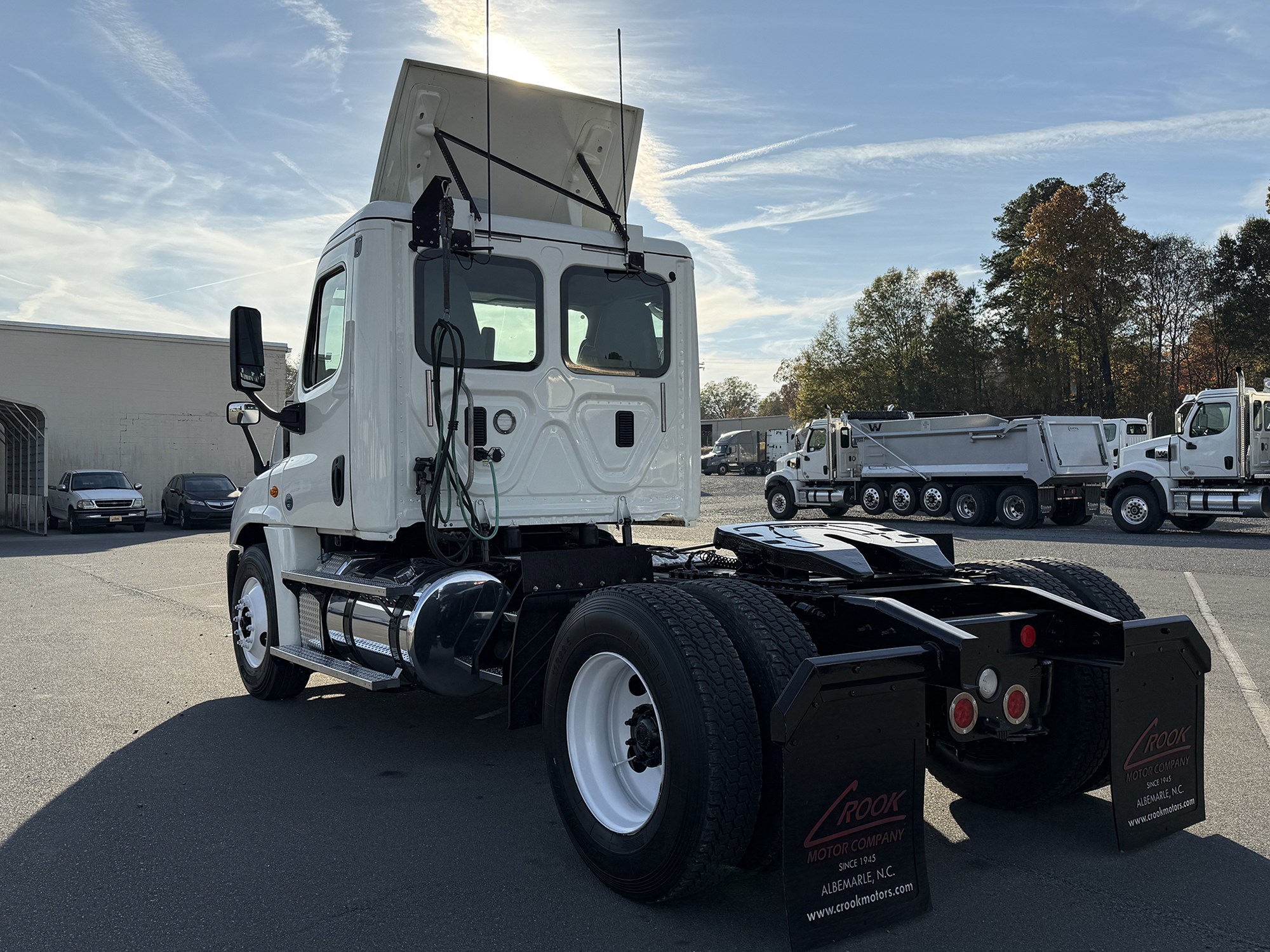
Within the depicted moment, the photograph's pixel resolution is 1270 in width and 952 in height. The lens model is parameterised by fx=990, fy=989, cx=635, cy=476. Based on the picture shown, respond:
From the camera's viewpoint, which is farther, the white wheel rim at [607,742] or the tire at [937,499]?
the tire at [937,499]

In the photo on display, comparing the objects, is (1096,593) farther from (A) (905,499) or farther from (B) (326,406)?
(A) (905,499)

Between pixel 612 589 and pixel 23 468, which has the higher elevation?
pixel 23 468

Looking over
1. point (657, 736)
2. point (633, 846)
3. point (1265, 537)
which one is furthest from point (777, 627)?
point (1265, 537)

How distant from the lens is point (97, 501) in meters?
24.6

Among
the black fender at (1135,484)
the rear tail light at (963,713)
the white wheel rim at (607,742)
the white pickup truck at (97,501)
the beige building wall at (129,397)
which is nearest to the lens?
the rear tail light at (963,713)

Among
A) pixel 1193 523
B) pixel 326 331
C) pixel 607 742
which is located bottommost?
pixel 1193 523

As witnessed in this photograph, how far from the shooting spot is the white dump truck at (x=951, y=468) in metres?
22.1

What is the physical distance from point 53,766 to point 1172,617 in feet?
17.4

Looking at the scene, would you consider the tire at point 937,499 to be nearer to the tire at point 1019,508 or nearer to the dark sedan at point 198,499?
the tire at point 1019,508

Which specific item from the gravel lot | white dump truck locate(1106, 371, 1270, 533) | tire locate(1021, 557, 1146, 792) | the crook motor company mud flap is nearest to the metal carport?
the gravel lot

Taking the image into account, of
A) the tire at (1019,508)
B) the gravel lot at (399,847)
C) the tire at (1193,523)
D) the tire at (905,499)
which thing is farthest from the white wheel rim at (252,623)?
the tire at (905,499)

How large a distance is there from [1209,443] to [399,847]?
778 inches

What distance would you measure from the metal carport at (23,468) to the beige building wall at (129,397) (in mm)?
677

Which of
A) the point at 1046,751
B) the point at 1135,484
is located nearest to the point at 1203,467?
the point at 1135,484
